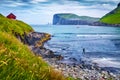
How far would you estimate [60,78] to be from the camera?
28.2 ft

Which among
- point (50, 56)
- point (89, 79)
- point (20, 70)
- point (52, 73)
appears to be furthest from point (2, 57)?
point (50, 56)

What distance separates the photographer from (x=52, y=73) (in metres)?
8.46

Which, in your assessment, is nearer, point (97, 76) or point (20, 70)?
point (20, 70)

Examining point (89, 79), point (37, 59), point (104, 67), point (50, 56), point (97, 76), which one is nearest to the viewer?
point (37, 59)

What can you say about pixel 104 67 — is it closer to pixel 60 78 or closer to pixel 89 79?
pixel 89 79

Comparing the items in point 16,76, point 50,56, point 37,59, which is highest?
point 16,76

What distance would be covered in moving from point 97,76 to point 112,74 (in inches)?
105

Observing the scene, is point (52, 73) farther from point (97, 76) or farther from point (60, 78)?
point (97, 76)

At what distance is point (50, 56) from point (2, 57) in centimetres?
3745

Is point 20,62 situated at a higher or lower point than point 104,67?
higher

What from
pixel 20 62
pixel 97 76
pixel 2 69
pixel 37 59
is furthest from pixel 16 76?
pixel 97 76

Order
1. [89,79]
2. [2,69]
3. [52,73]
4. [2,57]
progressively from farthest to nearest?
[89,79]
[52,73]
[2,57]
[2,69]

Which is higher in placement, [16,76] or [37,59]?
[16,76]

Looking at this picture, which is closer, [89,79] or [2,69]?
[2,69]
